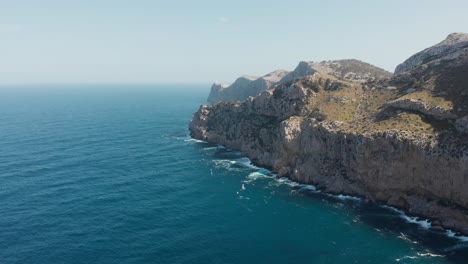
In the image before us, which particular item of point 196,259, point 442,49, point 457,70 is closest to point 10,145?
point 196,259

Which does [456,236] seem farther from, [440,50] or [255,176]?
[440,50]

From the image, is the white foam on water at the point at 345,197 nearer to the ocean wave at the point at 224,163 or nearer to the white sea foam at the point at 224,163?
the ocean wave at the point at 224,163

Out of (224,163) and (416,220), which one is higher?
(224,163)

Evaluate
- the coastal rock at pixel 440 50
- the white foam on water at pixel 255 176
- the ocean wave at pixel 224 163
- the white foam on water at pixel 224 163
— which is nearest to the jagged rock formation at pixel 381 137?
the coastal rock at pixel 440 50

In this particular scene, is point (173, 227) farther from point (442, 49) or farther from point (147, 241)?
point (442, 49)

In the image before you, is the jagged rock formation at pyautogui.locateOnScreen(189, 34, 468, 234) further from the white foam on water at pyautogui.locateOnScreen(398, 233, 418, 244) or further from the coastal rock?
the white foam on water at pyautogui.locateOnScreen(398, 233, 418, 244)

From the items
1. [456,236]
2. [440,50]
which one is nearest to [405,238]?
[456,236]
